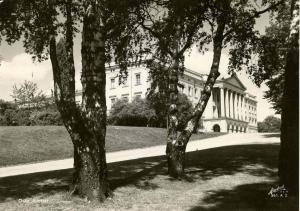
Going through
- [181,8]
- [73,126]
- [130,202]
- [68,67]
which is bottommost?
[130,202]

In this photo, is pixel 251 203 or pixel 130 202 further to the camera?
pixel 130 202

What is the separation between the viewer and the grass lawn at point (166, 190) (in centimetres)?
1008

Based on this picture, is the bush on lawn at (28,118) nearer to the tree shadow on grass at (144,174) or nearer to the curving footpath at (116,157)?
the curving footpath at (116,157)

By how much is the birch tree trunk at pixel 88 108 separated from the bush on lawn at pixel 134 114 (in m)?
44.7

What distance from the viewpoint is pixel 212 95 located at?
99125mm

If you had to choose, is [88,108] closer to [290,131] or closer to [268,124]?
[290,131]

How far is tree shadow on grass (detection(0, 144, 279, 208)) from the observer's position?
12.1 m

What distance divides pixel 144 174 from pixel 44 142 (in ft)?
58.7

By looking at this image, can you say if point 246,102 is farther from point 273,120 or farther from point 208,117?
point 208,117

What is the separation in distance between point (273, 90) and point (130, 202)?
27147 millimetres

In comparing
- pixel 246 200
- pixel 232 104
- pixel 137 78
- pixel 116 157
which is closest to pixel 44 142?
pixel 116 157

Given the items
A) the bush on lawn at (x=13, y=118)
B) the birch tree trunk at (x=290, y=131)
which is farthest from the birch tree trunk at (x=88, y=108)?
the bush on lawn at (x=13, y=118)

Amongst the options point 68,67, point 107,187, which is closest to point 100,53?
point 68,67

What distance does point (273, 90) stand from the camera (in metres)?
35.2
